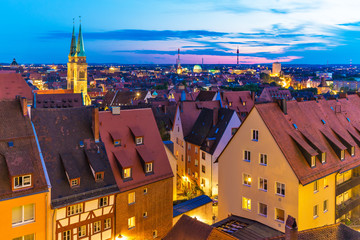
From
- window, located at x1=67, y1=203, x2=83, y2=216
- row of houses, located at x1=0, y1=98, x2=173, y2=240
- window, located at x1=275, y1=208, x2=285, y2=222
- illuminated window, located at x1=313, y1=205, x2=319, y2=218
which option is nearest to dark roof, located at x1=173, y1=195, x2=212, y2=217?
row of houses, located at x1=0, y1=98, x2=173, y2=240

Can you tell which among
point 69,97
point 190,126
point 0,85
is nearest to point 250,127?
point 190,126

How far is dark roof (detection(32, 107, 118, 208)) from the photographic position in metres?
26.1

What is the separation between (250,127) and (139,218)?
13.0m

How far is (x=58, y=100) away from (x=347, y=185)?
72.6m

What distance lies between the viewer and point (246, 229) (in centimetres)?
2917

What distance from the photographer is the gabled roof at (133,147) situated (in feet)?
98.1

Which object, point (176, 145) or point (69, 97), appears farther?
point (69, 97)

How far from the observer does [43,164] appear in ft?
84.3

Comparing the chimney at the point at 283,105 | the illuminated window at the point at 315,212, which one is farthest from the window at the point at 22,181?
the illuminated window at the point at 315,212

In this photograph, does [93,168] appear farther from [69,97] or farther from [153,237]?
[69,97]

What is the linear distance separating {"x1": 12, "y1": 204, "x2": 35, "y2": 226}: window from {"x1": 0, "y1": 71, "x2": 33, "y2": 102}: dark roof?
49.2 meters

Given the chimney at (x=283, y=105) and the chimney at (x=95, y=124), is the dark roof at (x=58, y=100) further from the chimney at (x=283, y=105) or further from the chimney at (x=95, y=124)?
the chimney at (x=283, y=105)

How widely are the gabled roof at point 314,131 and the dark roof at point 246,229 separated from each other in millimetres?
5324

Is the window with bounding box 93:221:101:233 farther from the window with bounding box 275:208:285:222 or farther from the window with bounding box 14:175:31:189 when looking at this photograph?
the window with bounding box 275:208:285:222
